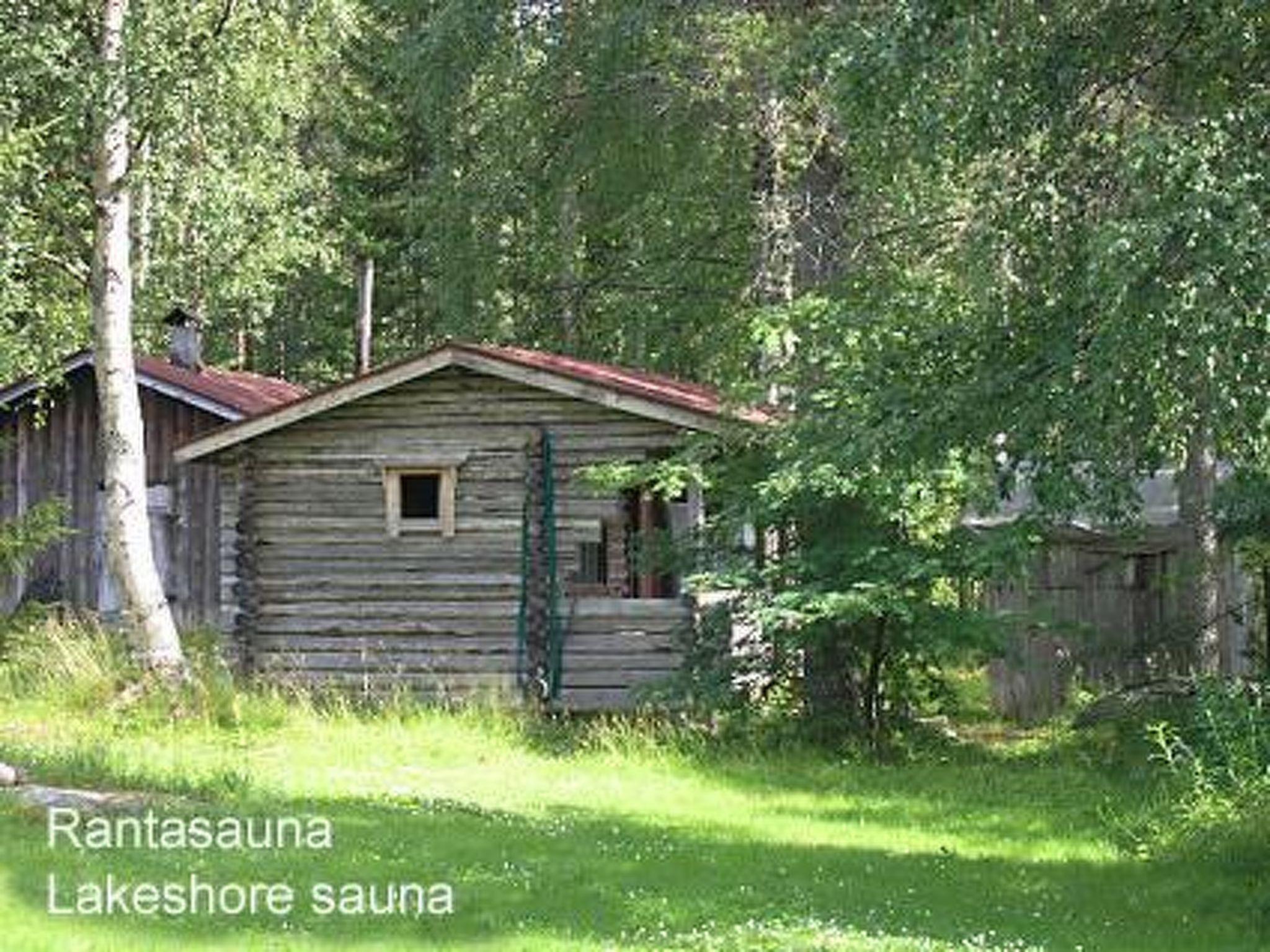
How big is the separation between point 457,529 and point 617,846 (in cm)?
801

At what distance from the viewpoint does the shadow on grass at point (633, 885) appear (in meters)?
8.98

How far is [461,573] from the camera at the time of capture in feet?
63.4

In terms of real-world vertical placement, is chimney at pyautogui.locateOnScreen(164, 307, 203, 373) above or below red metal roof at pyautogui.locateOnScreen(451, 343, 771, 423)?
above

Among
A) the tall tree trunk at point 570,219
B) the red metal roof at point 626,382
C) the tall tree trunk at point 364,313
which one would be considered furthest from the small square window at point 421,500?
the tall tree trunk at point 364,313

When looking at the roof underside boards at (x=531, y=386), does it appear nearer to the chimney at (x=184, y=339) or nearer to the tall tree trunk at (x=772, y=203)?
the tall tree trunk at (x=772, y=203)

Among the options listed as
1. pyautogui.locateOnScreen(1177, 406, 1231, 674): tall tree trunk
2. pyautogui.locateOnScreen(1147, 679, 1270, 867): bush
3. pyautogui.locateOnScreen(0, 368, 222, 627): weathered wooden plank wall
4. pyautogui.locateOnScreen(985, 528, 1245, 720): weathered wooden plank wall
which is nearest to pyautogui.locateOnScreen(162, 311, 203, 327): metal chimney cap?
pyautogui.locateOnScreen(0, 368, 222, 627): weathered wooden plank wall

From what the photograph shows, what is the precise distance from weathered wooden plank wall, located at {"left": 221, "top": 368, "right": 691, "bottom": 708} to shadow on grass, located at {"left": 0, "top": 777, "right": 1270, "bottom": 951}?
6.03m

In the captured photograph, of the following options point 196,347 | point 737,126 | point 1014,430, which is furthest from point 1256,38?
point 196,347

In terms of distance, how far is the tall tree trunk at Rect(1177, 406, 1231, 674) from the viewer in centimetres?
1766

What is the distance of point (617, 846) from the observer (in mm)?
11766

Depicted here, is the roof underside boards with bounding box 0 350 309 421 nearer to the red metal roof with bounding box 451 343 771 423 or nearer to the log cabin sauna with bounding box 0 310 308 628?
the log cabin sauna with bounding box 0 310 308 628

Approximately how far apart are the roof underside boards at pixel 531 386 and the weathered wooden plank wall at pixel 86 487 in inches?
216

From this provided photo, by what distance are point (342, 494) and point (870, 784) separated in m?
7.15

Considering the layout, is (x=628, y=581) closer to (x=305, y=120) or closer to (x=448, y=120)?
(x=448, y=120)
